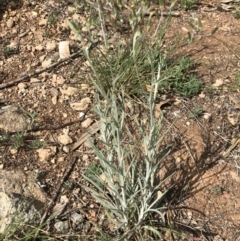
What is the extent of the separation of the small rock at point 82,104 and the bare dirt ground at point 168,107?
0.02 metres

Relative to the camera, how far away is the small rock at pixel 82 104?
3078 mm

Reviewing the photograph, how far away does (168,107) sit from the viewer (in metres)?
3.09

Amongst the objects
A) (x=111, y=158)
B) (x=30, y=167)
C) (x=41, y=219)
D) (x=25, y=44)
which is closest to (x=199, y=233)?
(x=111, y=158)

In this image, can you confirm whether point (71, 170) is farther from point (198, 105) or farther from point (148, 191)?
point (198, 105)

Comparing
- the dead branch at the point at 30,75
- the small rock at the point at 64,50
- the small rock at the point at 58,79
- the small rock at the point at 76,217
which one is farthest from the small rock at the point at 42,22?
the small rock at the point at 76,217

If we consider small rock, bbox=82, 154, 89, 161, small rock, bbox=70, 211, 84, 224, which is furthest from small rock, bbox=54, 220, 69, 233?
small rock, bbox=82, 154, 89, 161

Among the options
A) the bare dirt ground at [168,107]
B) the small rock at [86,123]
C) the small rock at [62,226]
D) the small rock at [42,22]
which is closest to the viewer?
the small rock at [62,226]

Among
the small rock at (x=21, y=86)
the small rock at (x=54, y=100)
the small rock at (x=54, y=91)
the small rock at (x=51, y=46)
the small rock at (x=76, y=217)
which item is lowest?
the small rock at (x=76, y=217)

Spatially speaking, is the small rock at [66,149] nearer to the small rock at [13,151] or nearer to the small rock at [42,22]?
the small rock at [13,151]

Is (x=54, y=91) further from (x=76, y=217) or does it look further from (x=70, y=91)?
(x=76, y=217)

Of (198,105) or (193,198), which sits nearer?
(193,198)

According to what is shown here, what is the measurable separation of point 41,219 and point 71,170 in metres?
0.40

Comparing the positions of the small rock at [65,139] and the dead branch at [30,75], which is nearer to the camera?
the small rock at [65,139]

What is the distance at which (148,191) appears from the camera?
A: 2.27 metres
